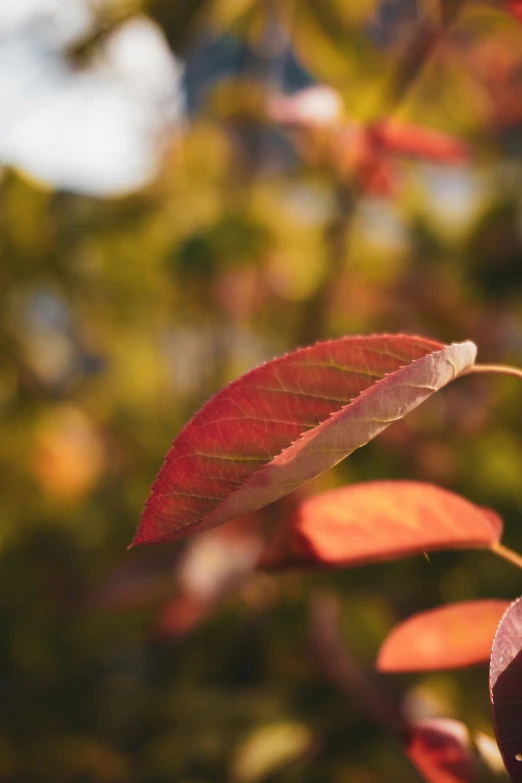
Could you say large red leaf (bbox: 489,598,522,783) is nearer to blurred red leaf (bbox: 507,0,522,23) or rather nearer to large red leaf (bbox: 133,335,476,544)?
large red leaf (bbox: 133,335,476,544)

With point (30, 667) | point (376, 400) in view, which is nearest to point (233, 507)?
point (376, 400)

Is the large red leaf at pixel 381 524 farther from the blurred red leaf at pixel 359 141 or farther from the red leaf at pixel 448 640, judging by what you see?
the blurred red leaf at pixel 359 141

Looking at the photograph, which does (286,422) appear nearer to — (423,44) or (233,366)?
(423,44)

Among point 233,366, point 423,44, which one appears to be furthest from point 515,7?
point 233,366

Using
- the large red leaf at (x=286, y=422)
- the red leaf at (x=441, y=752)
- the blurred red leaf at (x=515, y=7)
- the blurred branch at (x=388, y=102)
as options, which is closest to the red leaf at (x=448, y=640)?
the red leaf at (x=441, y=752)

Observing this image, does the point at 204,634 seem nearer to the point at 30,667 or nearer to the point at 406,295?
the point at 30,667

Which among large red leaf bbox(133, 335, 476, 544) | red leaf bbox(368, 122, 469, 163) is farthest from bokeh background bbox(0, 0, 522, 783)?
large red leaf bbox(133, 335, 476, 544)
